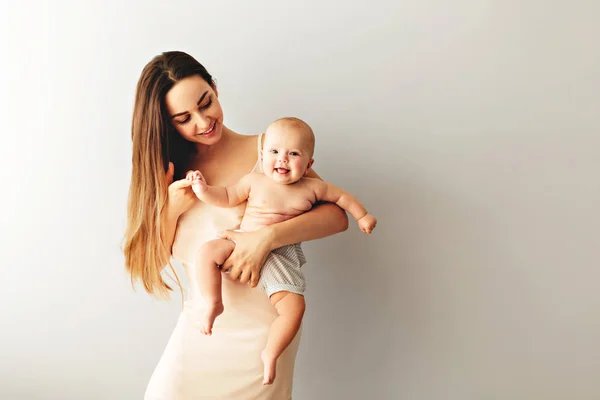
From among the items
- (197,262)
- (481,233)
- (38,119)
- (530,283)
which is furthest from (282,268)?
(38,119)

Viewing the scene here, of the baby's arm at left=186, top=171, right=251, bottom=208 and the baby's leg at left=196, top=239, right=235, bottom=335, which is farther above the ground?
the baby's arm at left=186, top=171, right=251, bottom=208

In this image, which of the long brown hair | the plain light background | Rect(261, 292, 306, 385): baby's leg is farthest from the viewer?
the plain light background

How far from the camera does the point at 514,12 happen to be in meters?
2.13

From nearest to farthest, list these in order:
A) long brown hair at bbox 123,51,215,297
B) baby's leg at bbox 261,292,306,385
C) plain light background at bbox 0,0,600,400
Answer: baby's leg at bbox 261,292,306,385, long brown hair at bbox 123,51,215,297, plain light background at bbox 0,0,600,400

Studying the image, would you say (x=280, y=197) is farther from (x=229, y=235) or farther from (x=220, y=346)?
(x=220, y=346)

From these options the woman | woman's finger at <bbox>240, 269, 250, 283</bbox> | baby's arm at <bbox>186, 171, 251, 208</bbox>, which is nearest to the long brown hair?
the woman

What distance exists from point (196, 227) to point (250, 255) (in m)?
0.25

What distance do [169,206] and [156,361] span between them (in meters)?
0.88

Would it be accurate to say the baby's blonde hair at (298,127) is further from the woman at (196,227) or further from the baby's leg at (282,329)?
the baby's leg at (282,329)

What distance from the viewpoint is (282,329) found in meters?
1.62

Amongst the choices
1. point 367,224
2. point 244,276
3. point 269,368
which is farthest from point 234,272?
point 367,224

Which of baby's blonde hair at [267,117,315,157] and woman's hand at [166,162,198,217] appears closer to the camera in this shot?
baby's blonde hair at [267,117,315,157]

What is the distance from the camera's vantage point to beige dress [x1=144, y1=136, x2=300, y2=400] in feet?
5.85

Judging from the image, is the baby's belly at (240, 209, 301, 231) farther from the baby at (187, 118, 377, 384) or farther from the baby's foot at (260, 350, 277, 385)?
the baby's foot at (260, 350, 277, 385)
